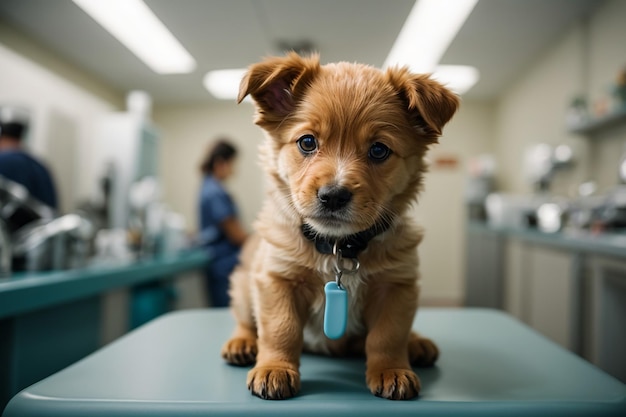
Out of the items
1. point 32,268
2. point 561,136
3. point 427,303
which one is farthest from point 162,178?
point 561,136

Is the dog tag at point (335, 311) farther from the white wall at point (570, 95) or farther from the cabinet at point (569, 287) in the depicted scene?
the white wall at point (570, 95)

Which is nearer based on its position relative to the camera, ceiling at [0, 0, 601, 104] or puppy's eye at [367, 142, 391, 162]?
puppy's eye at [367, 142, 391, 162]

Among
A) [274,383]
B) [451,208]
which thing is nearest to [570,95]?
[451,208]

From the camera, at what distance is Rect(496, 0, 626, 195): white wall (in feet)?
4.72

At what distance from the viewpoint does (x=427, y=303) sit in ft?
17.2

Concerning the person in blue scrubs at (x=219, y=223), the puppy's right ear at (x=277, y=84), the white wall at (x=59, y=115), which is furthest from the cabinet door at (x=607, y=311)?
the white wall at (x=59, y=115)

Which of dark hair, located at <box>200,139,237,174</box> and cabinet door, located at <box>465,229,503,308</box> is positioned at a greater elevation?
dark hair, located at <box>200,139,237,174</box>

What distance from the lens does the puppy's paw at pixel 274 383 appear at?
0.63 meters

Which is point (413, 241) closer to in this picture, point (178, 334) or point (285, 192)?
point (285, 192)

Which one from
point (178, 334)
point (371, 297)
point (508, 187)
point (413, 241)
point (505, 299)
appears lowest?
point (505, 299)

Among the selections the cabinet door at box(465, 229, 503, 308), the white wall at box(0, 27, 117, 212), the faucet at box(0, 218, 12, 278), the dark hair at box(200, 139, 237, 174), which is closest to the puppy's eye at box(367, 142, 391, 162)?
the faucet at box(0, 218, 12, 278)

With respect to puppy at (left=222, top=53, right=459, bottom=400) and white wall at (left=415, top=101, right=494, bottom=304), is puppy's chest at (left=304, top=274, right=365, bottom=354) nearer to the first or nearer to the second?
puppy at (left=222, top=53, right=459, bottom=400)

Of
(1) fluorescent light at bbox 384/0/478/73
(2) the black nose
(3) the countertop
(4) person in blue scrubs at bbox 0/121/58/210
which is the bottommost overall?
(3) the countertop

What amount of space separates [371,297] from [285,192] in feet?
0.82
